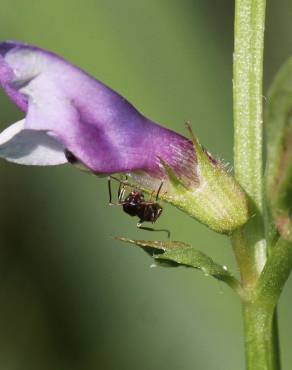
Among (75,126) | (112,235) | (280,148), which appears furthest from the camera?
(112,235)

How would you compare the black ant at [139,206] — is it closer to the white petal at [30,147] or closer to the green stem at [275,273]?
the white petal at [30,147]

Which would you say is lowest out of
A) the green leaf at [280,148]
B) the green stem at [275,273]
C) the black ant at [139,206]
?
the green stem at [275,273]

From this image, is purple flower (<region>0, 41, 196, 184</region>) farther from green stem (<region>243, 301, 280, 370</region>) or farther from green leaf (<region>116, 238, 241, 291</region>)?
green stem (<region>243, 301, 280, 370</region>)

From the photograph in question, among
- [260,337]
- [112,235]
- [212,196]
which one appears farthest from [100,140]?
[112,235]

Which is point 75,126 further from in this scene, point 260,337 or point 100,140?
point 260,337

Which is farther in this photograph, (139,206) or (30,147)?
(139,206)

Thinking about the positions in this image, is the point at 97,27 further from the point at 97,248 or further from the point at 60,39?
the point at 97,248

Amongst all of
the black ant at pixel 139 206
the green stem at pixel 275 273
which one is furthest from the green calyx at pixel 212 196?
the black ant at pixel 139 206
